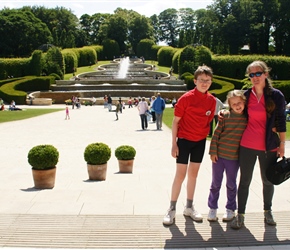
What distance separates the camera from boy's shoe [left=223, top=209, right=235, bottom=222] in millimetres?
4668

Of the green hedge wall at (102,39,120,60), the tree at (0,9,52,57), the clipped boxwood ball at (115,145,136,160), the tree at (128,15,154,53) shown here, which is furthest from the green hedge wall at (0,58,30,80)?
the clipped boxwood ball at (115,145,136,160)

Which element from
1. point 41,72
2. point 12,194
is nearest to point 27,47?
point 41,72

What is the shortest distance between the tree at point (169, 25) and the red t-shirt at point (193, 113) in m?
103

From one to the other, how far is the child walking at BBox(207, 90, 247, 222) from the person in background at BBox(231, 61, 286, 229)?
9 cm

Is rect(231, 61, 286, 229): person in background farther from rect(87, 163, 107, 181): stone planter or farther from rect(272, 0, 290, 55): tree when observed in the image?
rect(272, 0, 290, 55): tree

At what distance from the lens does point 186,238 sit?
4.25 m

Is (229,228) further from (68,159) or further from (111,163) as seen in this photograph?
(68,159)

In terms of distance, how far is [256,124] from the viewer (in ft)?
14.4

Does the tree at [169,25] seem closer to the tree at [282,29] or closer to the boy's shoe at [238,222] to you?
the tree at [282,29]

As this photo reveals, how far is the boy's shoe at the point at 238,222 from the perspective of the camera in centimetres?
446

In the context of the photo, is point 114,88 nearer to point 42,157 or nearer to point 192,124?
point 42,157

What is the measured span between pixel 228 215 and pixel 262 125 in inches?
48.5

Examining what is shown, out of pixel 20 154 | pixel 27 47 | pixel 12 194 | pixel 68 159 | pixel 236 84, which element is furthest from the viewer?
pixel 27 47

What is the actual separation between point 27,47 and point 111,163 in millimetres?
66850
